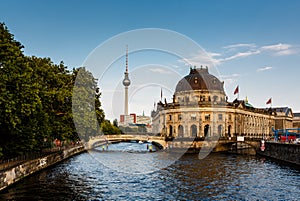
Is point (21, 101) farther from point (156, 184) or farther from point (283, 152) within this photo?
point (283, 152)

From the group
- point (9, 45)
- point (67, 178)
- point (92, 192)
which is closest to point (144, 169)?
point (67, 178)

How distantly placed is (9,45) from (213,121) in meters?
89.9

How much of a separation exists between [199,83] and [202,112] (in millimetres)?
13233

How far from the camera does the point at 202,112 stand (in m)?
120

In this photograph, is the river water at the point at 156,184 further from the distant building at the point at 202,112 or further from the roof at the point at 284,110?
the roof at the point at 284,110

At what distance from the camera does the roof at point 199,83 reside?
417 ft

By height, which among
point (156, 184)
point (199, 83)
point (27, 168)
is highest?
point (199, 83)

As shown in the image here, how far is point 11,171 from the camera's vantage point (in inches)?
1527

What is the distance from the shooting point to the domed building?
119562 millimetres

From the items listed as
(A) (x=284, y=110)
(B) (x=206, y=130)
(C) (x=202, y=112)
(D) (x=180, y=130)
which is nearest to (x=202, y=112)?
(C) (x=202, y=112)

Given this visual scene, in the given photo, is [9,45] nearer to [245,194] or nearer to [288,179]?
[245,194]

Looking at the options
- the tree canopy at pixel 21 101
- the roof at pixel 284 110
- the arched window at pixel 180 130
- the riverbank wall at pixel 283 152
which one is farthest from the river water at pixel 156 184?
the roof at pixel 284 110

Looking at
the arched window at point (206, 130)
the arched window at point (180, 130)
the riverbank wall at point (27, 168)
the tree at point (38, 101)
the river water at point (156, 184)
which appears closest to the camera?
the river water at point (156, 184)

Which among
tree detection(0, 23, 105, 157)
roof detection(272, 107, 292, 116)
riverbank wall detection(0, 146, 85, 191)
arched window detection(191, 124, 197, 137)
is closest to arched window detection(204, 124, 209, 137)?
arched window detection(191, 124, 197, 137)
